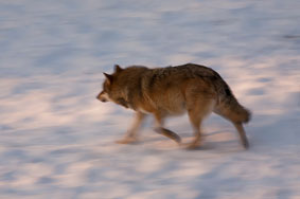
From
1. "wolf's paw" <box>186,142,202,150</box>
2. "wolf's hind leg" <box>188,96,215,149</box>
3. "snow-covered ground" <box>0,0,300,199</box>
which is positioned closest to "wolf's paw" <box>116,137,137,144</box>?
"snow-covered ground" <box>0,0,300,199</box>

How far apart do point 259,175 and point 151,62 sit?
180 inches

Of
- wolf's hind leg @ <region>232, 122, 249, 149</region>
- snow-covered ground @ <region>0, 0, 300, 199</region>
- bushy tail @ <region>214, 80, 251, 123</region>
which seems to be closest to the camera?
snow-covered ground @ <region>0, 0, 300, 199</region>

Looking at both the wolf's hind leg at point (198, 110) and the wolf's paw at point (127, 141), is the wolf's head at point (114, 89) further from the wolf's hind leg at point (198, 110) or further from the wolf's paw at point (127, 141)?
the wolf's hind leg at point (198, 110)

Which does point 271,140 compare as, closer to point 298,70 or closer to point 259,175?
point 259,175

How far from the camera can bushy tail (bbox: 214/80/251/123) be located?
22.4 feet

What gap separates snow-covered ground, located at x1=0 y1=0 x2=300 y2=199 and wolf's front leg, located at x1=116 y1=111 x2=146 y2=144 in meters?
0.18

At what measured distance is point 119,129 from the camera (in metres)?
7.89

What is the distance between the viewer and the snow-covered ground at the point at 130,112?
6062 mm

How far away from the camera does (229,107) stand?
6.92 metres

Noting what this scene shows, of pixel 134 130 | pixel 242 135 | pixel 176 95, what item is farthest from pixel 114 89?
pixel 242 135

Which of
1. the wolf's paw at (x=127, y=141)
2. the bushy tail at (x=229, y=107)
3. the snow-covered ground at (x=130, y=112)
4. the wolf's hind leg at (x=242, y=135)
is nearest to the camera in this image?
the snow-covered ground at (x=130, y=112)

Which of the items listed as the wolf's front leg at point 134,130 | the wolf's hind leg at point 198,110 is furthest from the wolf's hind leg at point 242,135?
the wolf's front leg at point 134,130

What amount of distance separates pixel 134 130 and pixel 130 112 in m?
1.00

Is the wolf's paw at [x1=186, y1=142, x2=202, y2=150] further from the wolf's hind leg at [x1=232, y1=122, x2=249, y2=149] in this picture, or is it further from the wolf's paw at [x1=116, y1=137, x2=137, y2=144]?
the wolf's paw at [x1=116, y1=137, x2=137, y2=144]
